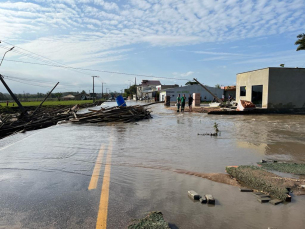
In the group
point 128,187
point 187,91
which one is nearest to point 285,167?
point 128,187

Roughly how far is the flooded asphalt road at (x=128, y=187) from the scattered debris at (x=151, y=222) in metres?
0.12

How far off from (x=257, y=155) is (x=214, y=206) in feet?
12.8

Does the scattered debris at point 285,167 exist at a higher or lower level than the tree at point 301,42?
lower

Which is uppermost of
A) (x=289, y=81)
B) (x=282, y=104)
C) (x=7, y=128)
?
(x=289, y=81)

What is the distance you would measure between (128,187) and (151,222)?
1.39m

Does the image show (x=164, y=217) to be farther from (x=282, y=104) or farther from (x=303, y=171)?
(x=282, y=104)

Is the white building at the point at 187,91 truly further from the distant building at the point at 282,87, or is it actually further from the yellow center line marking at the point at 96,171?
the yellow center line marking at the point at 96,171

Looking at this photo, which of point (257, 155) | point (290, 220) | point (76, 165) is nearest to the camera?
point (290, 220)

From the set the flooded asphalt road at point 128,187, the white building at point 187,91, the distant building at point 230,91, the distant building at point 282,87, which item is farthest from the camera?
the white building at point 187,91

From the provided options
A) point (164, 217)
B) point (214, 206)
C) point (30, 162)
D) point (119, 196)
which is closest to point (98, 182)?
point (119, 196)

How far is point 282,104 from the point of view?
75.9 feet

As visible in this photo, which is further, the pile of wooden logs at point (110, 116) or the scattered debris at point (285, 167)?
the pile of wooden logs at point (110, 116)

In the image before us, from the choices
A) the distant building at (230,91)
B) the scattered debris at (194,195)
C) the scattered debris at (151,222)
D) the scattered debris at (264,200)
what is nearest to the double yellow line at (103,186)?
the scattered debris at (151,222)

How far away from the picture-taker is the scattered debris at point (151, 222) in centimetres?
304
